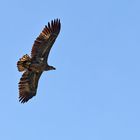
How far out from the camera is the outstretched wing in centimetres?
3356

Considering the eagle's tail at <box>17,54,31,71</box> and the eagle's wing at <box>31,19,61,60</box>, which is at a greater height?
the eagle's wing at <box>31,19,61,60</box>

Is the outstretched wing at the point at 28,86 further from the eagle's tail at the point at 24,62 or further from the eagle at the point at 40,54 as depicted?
the eagle's tail at the point at 24,62

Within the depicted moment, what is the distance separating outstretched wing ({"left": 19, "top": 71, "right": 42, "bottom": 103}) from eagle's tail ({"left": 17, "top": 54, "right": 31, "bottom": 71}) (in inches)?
91.8

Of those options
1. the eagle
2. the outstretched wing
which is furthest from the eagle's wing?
the outstretched wing

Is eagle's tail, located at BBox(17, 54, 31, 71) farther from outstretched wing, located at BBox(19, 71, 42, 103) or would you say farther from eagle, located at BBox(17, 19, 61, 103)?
outstretched wing, located at BBox(19, 71, 42, 103)

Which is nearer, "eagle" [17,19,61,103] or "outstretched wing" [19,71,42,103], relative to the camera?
"eagle" [17,19,61,103]

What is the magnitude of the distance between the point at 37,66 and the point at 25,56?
4.51 feet

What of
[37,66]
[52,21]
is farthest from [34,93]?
[52,21]

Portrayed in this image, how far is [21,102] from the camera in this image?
111 feet

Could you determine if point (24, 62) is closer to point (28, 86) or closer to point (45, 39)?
point (45, 39)

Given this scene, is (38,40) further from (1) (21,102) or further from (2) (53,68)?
(1) (21,102)

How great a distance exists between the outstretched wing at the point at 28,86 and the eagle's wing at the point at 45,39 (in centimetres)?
207

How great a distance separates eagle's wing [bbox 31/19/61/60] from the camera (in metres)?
31.4

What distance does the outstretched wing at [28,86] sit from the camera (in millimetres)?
33562
